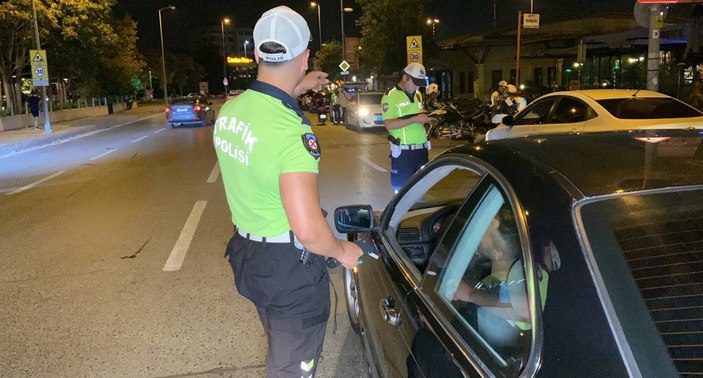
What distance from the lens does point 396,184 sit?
5.84m

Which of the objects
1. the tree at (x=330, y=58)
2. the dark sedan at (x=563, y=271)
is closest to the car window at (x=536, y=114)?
the dark sedan at (x=563, y=271)

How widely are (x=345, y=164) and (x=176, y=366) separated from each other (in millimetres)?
9011

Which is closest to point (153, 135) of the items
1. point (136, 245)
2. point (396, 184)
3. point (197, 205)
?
point (197, 205)

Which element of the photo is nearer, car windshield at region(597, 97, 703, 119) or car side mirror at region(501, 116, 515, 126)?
car windshield at region(597, 97, 703, 119)

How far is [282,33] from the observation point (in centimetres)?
215

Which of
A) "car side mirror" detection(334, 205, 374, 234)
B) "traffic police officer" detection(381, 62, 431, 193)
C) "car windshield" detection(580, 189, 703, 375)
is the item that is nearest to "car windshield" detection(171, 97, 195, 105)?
"traffic police officer" detection(381, 62, 431, 193)

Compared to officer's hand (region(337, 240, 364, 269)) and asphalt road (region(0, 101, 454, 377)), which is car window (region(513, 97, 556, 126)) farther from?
officer's hand (region(337, 240, 364, 269))

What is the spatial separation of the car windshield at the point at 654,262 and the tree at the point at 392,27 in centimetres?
3416

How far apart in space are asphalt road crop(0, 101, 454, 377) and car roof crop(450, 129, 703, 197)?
1.95m

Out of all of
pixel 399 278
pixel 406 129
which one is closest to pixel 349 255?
pixel 399 278

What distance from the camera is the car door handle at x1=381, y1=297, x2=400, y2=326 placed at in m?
2.36

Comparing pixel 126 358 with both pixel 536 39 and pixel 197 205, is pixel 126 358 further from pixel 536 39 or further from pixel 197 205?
pixel 536 39

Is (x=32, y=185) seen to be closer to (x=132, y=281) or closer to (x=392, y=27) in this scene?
(x=132, y=281)

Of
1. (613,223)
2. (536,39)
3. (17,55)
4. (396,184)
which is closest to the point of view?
(613,223)
